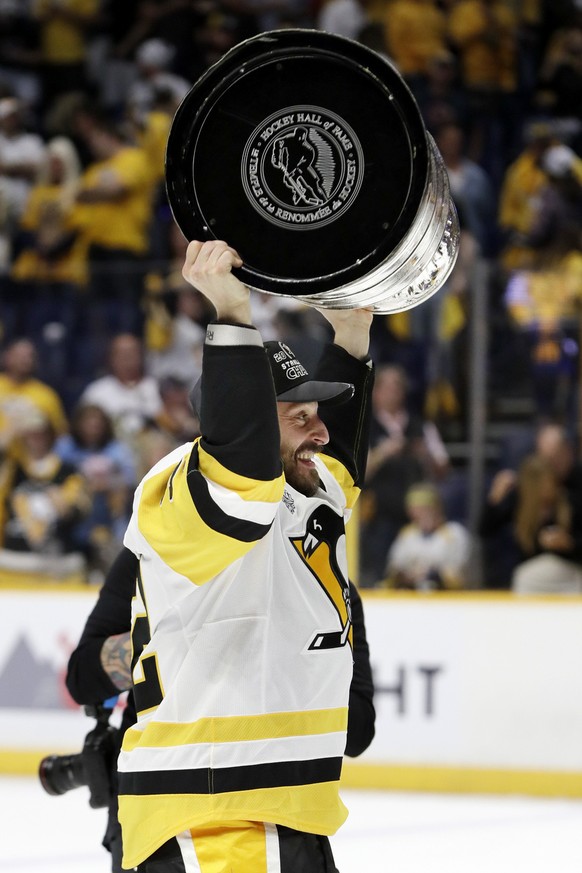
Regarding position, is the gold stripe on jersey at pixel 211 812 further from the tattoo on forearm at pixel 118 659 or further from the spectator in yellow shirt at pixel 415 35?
the spectator in yellow shirt at pixel 415 35

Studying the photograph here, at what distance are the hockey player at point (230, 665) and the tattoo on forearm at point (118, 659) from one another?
0.35m

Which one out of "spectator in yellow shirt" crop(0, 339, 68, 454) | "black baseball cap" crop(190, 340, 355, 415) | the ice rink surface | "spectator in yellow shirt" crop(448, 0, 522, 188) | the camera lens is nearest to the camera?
"black baseball cap" crop(190, 340, 355, 415)

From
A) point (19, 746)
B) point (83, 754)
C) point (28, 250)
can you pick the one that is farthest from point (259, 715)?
point (28, 250)

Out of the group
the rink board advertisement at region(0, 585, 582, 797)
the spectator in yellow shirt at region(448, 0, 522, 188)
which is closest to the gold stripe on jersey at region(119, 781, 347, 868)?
the rink board advertisement at region(0, 585, 582, 797)

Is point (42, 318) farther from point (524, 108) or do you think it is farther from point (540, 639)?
point (524, 108)

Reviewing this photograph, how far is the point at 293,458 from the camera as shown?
2160mm

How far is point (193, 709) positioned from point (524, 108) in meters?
7.05

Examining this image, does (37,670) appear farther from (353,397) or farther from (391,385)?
(353,397)

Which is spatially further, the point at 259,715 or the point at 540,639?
the point at 540,639

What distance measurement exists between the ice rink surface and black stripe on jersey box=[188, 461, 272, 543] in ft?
8.79

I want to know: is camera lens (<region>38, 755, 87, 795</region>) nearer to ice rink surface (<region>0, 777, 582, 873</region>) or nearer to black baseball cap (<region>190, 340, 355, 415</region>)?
black baseball cap (<region>190, 340, 355, 415</region>)

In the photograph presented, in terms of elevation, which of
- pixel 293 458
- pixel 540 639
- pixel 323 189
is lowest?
pixel 540 639

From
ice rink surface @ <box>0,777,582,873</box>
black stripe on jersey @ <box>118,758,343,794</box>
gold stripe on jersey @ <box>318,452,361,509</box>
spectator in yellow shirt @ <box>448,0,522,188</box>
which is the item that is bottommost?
ice rink surface @ <box>0,777,582,873</box>

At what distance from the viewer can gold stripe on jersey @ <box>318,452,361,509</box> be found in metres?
2.39
